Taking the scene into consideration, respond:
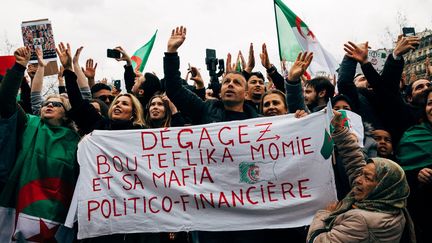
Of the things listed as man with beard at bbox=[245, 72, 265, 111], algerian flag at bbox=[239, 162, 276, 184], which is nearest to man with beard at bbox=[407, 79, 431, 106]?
man with beard at bbox=[245, 72, 265, 111]

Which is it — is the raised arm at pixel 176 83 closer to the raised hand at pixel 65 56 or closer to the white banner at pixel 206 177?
the white banner at pixel 206 177

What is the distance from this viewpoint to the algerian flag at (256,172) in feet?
12.9

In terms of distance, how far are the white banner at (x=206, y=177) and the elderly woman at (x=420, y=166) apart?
74cm

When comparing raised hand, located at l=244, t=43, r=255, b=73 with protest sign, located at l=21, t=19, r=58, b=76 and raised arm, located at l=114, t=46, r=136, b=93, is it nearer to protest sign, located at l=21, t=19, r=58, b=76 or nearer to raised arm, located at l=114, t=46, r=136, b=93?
raised arm, located at l=114, t=46, r=136, b=93

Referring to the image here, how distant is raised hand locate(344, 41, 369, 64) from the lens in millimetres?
4592

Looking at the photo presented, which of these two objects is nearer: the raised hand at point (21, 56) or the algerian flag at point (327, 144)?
the algerian flag at point (327, 144)

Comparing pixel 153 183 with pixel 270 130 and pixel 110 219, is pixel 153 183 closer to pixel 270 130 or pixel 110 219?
pixel 110 219

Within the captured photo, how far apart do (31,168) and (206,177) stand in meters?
1.55

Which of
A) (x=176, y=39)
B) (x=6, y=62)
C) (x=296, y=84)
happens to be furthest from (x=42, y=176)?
(x=296, y=84)

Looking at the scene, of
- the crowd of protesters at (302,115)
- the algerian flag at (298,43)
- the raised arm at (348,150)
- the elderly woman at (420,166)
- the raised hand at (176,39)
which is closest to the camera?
the crowd of protesters at (302,115)

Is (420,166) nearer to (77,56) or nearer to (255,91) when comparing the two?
(255,91)

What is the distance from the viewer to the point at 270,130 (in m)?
4.04

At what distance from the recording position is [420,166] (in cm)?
391

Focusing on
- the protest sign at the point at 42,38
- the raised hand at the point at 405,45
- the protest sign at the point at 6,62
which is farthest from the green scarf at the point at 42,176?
the raised hand at the point at 405,45
